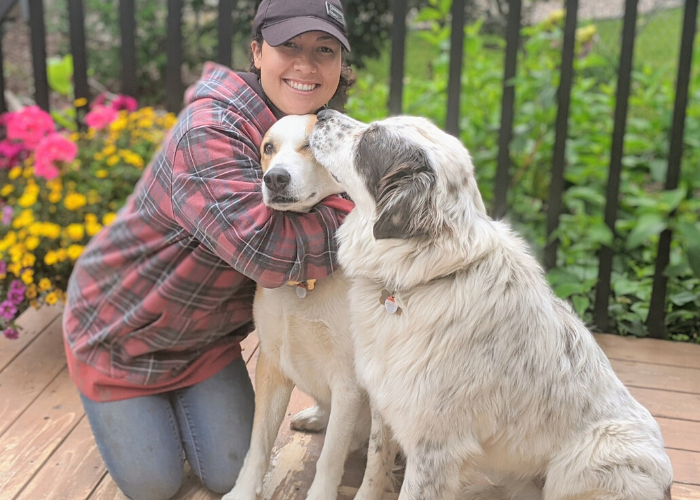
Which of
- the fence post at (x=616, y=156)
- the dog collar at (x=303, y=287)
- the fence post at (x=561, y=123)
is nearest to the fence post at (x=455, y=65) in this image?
the fence post at (x=561, y=123)

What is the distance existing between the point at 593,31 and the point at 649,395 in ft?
Result: 9.71

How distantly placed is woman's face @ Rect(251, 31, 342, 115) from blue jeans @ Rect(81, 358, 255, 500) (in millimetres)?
973

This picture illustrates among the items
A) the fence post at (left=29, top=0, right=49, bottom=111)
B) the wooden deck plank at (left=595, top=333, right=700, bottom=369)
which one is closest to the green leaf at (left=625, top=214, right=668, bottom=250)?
the wooden deck plank at (left=595, top=333, right=700, bottom=369)

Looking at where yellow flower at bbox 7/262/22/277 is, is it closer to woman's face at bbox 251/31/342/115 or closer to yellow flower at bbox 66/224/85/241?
yellow flower at bbox 66/224/85/241

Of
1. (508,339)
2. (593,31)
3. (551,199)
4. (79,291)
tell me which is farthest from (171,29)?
(593,31)

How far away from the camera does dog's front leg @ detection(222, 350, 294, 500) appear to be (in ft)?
7.29

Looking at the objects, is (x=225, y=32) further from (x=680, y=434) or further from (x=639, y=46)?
(x=639, y=46)

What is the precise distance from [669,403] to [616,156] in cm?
115

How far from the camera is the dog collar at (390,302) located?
187 centimetres

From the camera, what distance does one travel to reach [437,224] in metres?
1.74

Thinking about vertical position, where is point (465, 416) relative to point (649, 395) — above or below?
above

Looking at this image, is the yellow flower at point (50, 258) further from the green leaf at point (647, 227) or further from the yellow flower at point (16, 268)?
the green leaf at point (647, 227)

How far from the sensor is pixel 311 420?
2.58 metres

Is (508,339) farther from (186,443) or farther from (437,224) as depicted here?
(186,443)
